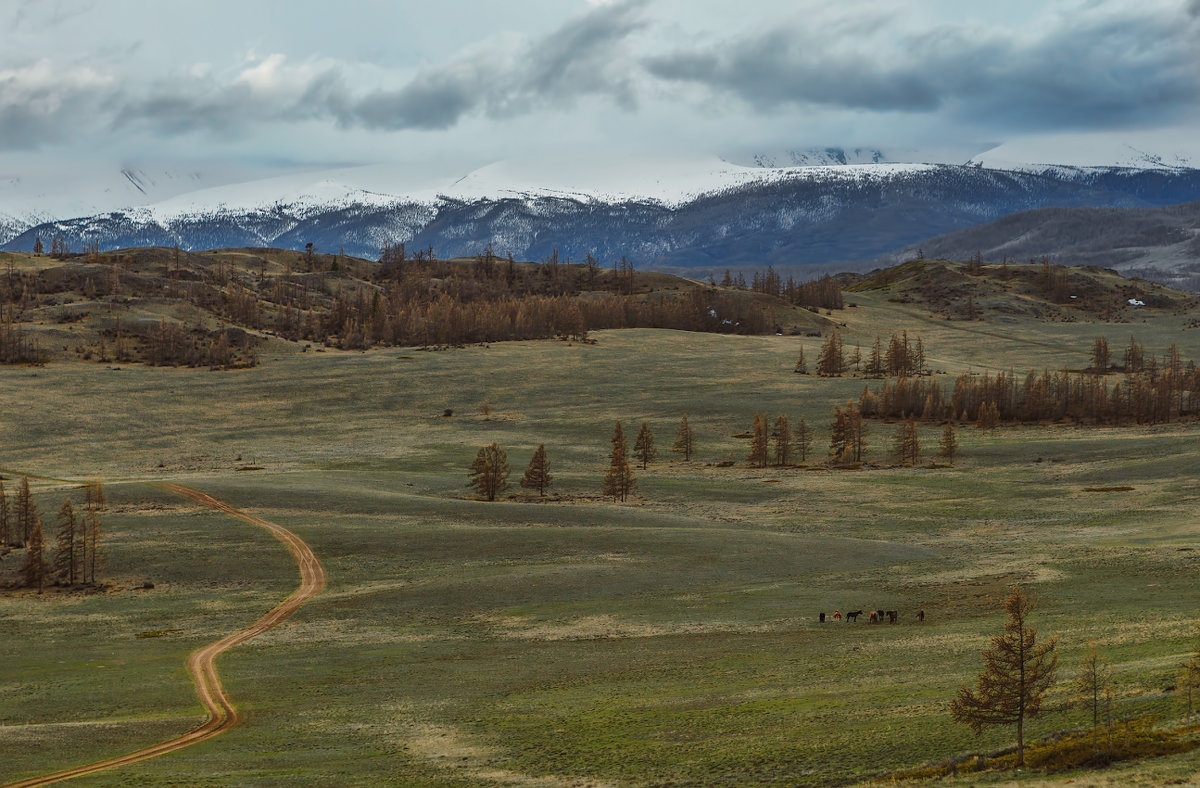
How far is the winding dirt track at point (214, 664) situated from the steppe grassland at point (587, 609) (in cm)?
98

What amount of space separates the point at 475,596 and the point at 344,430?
304 feet

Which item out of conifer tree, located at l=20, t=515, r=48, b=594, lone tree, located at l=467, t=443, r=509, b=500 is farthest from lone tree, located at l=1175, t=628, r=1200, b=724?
lone tree, located at l=467, t=443, r=509, b=500

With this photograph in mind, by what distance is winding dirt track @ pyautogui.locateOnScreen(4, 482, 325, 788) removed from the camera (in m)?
42.8

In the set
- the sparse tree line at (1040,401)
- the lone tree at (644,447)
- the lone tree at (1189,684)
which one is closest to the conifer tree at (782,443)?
the lone tree at (644,447)

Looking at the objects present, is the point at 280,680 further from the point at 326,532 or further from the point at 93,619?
the point at 326,532

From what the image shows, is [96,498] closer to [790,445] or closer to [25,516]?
[25,516]

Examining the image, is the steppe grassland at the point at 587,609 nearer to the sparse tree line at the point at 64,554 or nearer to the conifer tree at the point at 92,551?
the conifer tree at the point at 92,551

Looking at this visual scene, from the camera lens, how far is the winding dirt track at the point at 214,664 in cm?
4281

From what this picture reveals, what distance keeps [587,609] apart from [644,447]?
6879 cm

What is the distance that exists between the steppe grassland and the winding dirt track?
98cm

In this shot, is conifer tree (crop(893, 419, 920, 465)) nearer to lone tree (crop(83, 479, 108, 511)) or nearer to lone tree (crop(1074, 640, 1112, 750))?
lone tree (crop(83, 479, 108, 511))

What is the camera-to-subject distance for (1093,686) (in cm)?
3716

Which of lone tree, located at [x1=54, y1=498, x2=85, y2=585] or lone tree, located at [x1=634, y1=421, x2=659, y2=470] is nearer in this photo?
lone tree, located at [x1=54, y1=498, x2=85, y2=585]

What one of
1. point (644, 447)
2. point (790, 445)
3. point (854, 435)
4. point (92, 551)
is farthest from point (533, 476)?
point (854, 435)
